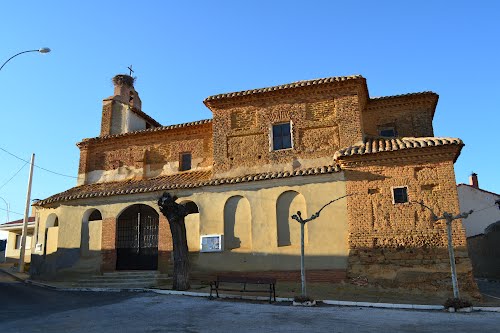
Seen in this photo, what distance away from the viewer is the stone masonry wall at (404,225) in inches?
553

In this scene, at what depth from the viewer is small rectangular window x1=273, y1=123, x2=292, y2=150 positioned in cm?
1784

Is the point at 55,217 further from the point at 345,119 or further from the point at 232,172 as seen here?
the point at 345,119

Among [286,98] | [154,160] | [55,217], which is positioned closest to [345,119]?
[286,98]

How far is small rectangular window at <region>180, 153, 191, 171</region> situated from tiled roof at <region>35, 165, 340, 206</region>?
0.58m

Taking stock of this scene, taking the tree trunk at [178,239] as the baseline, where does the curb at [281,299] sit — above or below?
below

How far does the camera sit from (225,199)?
1733 centimetres

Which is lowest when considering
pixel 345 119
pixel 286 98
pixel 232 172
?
pixel 232 172

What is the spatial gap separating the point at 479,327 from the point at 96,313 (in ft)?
30.0

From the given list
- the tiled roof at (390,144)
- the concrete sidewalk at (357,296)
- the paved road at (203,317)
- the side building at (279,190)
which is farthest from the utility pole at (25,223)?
the tiled roof at (390,144)

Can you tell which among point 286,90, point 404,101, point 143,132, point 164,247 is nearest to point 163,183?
point 164,247

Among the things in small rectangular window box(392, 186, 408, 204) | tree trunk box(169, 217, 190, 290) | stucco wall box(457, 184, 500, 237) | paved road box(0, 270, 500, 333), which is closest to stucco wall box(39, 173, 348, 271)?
tree trunk box(169, 217, 190, 290)

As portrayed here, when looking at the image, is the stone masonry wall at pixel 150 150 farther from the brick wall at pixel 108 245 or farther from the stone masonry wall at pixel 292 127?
the brick wall at pixel 108 245

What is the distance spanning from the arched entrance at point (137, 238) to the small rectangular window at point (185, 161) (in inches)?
101

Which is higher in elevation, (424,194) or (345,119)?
(345,119)
